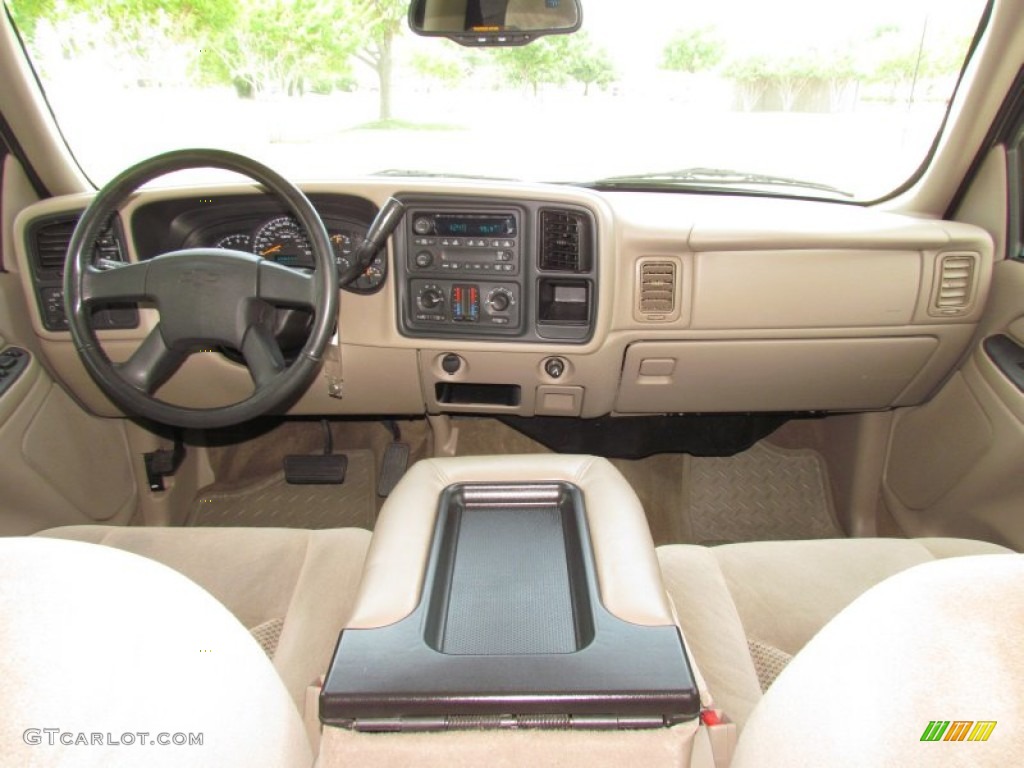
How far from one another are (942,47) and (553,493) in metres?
1.81

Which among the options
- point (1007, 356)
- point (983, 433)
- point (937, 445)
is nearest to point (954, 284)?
point (1007, 356)

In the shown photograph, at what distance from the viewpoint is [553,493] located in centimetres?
160

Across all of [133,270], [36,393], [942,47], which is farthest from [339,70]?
[942,47]

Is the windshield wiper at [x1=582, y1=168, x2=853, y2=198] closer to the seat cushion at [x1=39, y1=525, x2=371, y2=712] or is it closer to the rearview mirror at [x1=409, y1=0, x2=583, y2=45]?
the rearview mirror at [x1=409, y1=0, x2=583, y2=45]

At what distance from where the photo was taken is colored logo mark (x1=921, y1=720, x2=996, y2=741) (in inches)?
23.2

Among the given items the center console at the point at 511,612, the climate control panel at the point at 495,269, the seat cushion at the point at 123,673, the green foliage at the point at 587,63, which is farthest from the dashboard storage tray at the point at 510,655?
the green foliage at the point at 587,63

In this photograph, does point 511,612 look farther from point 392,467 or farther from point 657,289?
point 392,467

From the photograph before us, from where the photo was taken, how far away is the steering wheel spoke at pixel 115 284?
1.75 meters

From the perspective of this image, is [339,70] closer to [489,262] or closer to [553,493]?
[489,262]

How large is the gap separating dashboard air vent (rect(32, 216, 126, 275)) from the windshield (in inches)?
11.2

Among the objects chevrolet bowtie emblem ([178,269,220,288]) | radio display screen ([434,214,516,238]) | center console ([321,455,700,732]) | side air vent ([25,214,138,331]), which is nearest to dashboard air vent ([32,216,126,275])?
side air vent ([25,214,138,331])

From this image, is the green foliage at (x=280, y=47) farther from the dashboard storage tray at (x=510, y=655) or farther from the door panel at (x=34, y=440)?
the dashboard storage tray at (x=510, y=655)

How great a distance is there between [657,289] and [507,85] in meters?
0.78

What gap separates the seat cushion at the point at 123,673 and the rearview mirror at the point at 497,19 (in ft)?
5.18
